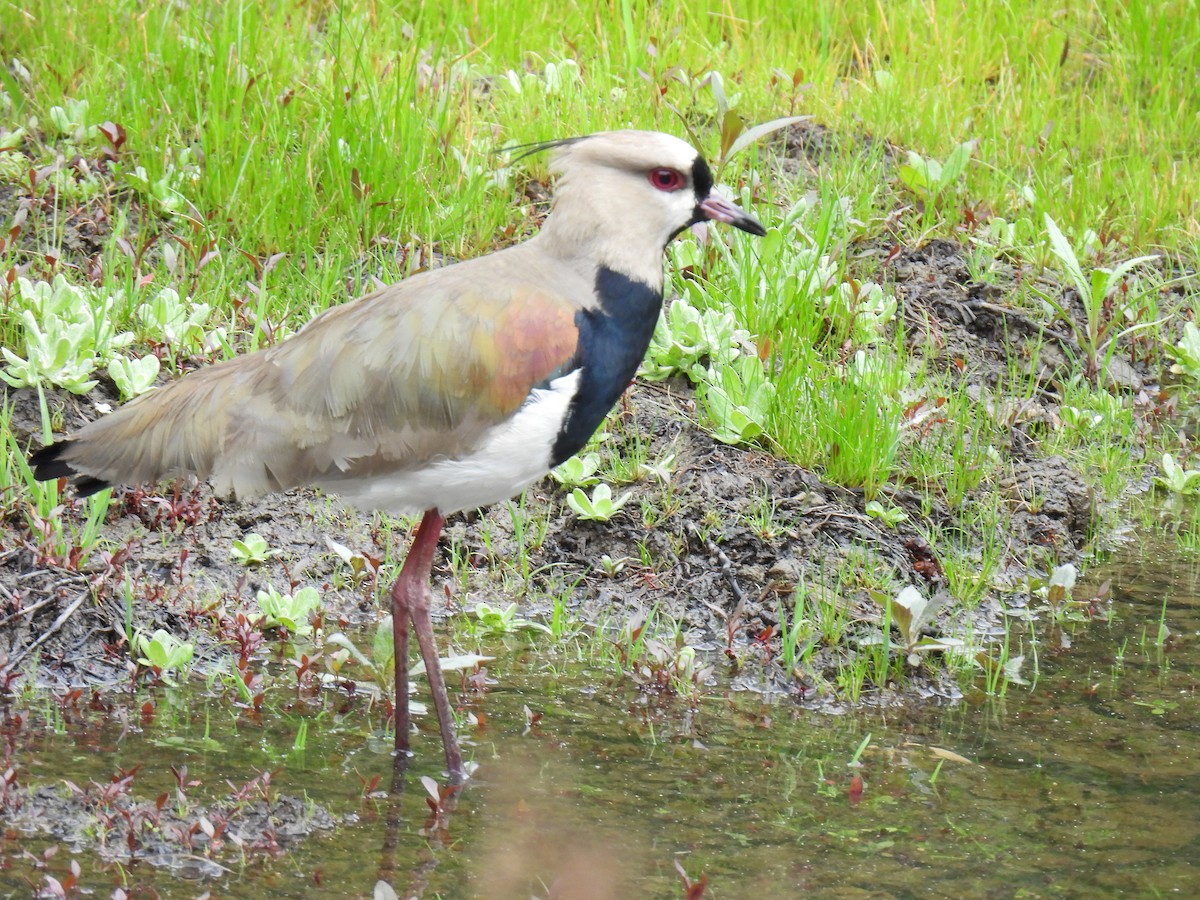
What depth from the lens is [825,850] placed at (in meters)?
3.77

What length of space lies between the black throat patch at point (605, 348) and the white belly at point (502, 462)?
40 millimetres

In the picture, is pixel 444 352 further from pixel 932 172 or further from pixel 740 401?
pixel 932 172

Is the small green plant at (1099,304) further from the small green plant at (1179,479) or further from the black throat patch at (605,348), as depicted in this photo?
the black throat patch at (605,348)

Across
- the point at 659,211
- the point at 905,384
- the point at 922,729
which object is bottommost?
the point at 922,729

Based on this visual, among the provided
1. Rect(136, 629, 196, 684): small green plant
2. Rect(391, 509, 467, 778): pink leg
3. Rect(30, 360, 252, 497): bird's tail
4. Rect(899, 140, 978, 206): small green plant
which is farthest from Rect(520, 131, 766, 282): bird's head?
Rect(899, 140, 978, 206): small green plant

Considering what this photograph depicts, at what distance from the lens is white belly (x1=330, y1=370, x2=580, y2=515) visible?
13.4 feet

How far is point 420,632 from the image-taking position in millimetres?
4348

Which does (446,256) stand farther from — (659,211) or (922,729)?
(922,729)

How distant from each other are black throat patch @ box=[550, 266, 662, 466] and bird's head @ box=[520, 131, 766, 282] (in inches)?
2.7

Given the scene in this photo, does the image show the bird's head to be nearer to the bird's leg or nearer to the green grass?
the bird's leg

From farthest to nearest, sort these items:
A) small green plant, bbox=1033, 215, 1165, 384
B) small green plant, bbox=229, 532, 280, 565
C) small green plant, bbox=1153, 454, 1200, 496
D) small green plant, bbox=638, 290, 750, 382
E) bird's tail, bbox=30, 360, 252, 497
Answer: small green plant, bbox=1033, 215, 1165, 384
small green plant, bbox=1153, 454, 1200, 496
small green plant, bbox=638, 290, 750, 382
small green plant, bbox=229, 532, 280, 565
bird's tail, bbox=30, 360, 252, 497

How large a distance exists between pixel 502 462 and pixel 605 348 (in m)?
0.43

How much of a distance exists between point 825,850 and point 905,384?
2.58 meters

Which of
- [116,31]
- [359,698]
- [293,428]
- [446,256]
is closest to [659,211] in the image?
[293,428]
